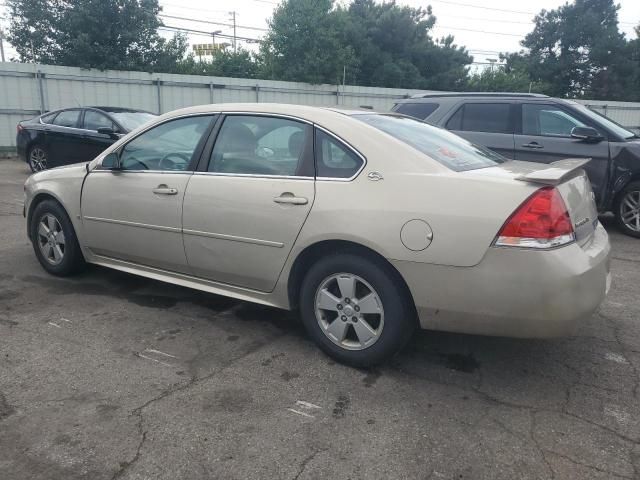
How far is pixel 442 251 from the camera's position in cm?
279

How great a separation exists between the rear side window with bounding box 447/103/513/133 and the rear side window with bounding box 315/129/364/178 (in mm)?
4747

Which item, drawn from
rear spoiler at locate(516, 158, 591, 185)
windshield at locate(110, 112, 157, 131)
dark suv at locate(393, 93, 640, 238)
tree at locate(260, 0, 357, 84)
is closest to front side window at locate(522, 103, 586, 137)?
dark suv at locate(393, 93, 640, 238)

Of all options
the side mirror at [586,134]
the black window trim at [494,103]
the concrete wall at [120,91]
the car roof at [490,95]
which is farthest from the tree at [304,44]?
the side mirror at [586,134]

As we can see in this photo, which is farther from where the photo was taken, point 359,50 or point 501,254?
point 359,50

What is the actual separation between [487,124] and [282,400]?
5.73 meters

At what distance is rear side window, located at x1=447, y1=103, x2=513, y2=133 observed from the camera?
733 centimetres

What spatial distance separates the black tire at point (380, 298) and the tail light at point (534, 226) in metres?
0.61

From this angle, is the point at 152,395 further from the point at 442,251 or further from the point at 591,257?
the point at 591,257

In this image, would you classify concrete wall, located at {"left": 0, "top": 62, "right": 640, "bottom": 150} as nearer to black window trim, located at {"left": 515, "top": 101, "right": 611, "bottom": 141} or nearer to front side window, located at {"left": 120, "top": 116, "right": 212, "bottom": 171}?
black window trim, located at {"left": 515, "top": 101, "right": 611, "bottom": 141}

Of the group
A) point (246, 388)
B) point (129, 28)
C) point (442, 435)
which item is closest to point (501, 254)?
point (442, 435)

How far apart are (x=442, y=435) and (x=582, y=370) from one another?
47.0 inches

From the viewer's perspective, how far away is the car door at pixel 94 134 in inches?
390

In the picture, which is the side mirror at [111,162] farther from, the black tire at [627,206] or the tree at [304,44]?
the tree at [304,44]

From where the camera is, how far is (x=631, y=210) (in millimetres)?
6785
